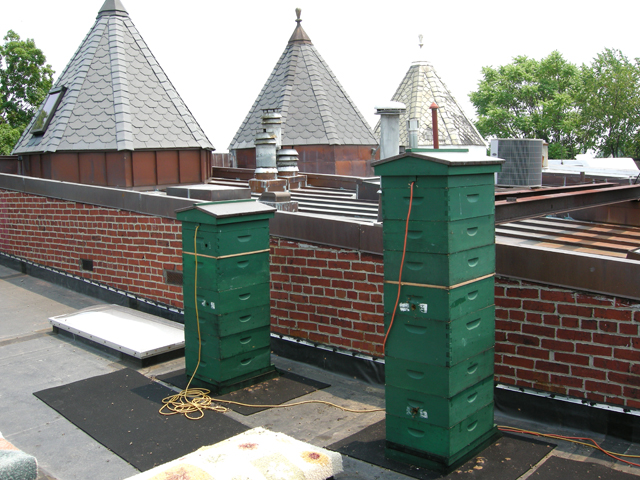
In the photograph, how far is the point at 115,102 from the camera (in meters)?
16.4

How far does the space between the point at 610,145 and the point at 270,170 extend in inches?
2150

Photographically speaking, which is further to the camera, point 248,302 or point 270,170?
point 270,170

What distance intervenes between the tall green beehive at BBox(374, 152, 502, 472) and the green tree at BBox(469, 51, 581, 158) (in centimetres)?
5932

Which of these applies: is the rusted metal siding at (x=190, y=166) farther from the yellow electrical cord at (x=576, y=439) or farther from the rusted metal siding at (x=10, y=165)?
the yellow electrical cord at (x=576, y=439)

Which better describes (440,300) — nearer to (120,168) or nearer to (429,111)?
(120,168)

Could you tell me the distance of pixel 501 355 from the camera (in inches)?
251

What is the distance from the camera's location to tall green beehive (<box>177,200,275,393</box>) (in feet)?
23.0

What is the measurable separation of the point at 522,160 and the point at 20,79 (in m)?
44.1

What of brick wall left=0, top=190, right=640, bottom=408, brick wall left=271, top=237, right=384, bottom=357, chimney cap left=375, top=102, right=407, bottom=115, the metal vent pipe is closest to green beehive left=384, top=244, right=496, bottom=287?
brick wall left=0, top=190, right=640, bottom=408

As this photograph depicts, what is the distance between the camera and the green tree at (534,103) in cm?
6028

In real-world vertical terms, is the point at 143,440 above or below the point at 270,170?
below

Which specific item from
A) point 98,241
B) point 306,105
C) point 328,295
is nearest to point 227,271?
point 328,295

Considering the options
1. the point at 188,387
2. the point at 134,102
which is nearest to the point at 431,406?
the point at 188,387

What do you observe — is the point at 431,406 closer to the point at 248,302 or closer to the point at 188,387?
the point at 248,302
